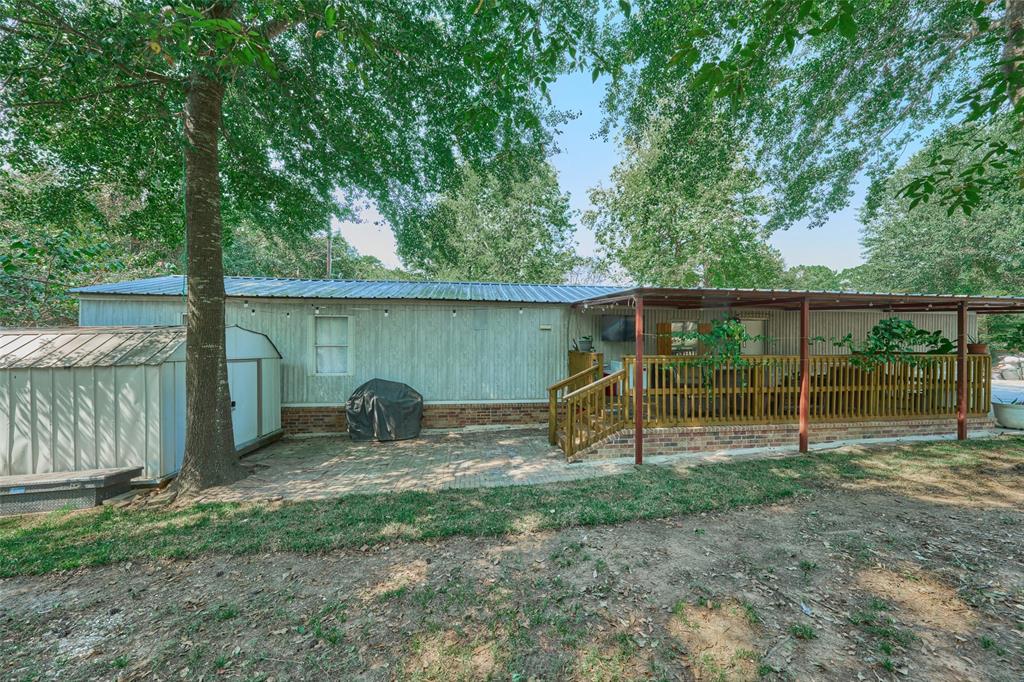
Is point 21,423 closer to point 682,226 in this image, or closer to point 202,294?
point 202,294

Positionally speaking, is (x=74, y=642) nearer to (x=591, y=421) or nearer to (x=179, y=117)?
(x=591, y=421)

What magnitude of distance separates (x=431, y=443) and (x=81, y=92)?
6.71 meters

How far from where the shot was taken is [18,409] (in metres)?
4.78

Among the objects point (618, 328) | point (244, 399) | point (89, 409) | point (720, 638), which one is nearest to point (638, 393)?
point (618, 328)

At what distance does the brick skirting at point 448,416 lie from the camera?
7.80 m

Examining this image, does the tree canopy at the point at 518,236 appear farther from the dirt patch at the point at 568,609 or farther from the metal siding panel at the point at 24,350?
the dirt patch at the point at 568,609

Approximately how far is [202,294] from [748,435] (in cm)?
836

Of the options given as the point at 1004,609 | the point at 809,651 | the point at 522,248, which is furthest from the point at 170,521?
the point at 522,248

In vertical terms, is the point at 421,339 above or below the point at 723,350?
above

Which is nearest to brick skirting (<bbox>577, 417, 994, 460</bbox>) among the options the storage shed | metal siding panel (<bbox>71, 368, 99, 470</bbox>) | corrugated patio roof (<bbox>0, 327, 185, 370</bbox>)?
the storage shed

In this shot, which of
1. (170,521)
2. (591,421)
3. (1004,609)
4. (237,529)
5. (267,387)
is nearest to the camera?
(1004,609)

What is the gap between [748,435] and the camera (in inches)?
253

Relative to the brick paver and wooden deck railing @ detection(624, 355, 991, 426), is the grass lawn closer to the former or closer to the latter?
the brick paver

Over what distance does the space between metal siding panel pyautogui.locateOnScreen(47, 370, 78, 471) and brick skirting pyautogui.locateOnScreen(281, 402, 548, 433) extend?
10.0ft
